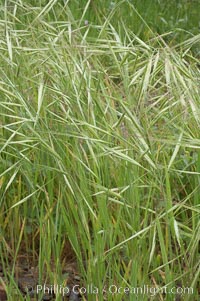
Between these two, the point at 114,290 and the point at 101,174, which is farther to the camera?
the point at 101,174

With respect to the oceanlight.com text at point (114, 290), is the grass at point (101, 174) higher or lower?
higher

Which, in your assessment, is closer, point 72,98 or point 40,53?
point 72,98

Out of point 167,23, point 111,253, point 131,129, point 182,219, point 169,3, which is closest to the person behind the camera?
point 111,253

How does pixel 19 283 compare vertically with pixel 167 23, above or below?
below

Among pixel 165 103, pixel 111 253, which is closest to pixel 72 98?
pixel 165 103

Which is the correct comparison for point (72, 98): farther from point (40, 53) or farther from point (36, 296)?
point (36, 296)

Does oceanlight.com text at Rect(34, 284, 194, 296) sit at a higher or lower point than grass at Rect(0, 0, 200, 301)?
lower

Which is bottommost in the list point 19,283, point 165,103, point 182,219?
point 19,283

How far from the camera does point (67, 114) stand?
2.09 meters

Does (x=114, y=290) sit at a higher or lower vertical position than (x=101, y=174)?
lower

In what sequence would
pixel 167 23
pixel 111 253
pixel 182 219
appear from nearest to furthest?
pixel 111 253 < pixel 182 219 < pixel 167 23

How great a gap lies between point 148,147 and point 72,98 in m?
0.34

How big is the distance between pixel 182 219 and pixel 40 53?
26.5 inches

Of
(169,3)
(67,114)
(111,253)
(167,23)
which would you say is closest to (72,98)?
(67,114)
